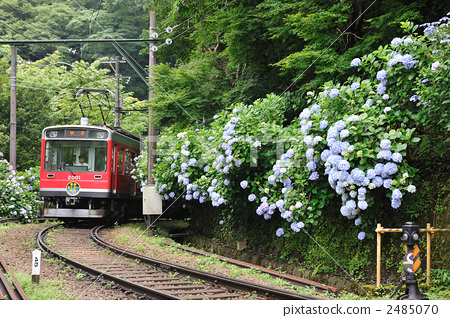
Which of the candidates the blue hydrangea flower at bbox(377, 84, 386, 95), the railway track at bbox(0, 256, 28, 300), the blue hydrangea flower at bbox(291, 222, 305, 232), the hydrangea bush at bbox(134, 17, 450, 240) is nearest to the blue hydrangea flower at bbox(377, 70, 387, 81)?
the hydrangea bush at bbox(134, 17, 450, 240)

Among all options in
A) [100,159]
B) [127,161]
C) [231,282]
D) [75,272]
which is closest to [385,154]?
[231,282]

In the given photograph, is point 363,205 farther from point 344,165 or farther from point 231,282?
point 231,282

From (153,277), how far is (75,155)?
342 inches

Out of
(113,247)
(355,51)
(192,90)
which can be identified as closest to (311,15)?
(355,51)

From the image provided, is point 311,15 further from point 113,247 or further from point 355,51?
point 113,247

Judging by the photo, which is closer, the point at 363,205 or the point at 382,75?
→ the point at 363,205

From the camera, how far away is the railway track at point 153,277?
6.55m

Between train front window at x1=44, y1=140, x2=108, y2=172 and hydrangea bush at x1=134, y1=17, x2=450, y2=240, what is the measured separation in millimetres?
7281

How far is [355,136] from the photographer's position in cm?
649

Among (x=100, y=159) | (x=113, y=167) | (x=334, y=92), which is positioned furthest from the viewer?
(x=113, y=167)

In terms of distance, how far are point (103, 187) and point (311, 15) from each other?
30.3ft

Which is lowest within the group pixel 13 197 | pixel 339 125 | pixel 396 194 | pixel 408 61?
pixel 13 197

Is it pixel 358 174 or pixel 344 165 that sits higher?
pixel 344 165

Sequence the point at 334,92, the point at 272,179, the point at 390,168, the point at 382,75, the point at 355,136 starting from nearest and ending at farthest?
the point at 390,168 < the point at 355,136 < the point at 382,75 < the point at 334,92 < the point at 272,179
